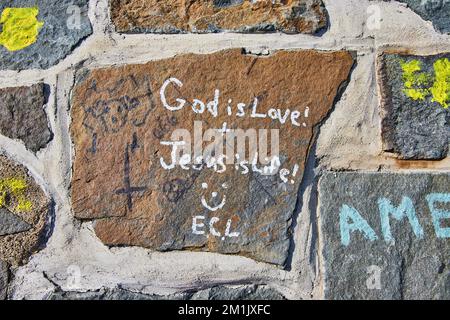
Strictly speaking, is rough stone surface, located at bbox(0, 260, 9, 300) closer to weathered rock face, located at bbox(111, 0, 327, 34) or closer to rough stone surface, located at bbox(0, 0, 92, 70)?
rough stone surface, located at bbox(0, 0, 92, 70)

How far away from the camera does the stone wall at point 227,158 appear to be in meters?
1.20

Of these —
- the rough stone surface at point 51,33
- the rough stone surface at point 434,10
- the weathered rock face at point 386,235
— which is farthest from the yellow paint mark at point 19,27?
the rough stone surface at point 434,10

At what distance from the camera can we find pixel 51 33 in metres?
1.30

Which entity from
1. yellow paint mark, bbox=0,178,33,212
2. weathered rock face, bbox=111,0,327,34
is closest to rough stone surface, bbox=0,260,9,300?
yellow paint mark, bbox=0,178,33,212

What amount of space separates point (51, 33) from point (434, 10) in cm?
85

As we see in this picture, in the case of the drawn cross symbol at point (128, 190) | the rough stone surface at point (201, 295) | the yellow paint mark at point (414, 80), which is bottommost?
the rough stone surface at point (201, 295)

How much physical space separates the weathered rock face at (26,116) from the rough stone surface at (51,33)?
0.06 metres

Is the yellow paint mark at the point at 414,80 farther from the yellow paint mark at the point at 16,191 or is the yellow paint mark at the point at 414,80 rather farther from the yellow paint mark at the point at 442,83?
the yellow paint mark at the point at 16,191

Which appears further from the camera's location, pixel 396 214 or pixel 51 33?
pixel 51 33

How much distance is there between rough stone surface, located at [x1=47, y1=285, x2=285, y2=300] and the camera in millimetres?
1196

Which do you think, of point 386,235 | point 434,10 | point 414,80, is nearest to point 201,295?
point 386,235

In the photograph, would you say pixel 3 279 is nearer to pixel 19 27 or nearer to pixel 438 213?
pixel 19 27
